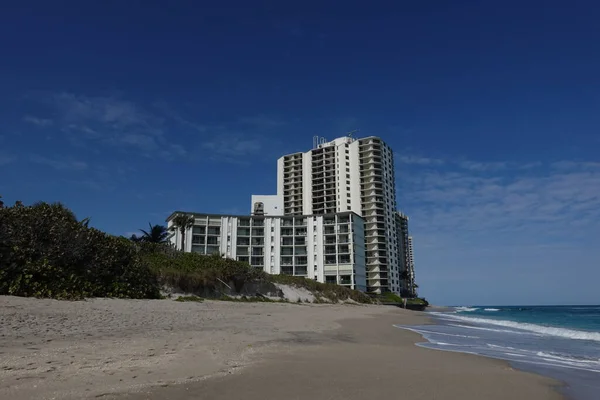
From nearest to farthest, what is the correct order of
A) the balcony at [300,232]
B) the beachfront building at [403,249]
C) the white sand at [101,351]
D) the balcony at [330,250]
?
1. the white sand at [101,351]
2. the balcony at [330,250]
3. the balcony at [300,232]
4. the beachfront building at [403,249]

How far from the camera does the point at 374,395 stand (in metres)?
5.91

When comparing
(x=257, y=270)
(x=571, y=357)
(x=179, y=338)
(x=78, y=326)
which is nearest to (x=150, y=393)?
(x=179, y=338)

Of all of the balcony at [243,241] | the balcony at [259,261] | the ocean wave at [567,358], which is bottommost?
the ocean wave at [567,358]

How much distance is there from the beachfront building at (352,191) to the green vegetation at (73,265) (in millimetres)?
82717

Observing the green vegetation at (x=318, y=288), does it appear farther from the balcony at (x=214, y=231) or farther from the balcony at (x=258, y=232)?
the balcony at (x=214, y=231)

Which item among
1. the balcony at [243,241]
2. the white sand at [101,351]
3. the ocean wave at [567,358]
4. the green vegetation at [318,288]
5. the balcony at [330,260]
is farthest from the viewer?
the balcony at [330,260]

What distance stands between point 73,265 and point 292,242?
80031 millimetres

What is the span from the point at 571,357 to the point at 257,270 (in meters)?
33.8

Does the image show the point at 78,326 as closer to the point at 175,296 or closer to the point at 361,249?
the point at 175,296

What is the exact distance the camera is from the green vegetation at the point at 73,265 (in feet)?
60.0

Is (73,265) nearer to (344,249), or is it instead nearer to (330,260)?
(330,260)

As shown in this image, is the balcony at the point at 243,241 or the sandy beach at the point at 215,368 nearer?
the sandy beach at the point at 215,368

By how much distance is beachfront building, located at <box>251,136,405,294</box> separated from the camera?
113 m

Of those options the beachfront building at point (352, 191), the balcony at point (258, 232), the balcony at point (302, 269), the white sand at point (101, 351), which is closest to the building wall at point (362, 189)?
the beachfront building at point (352, 191)
